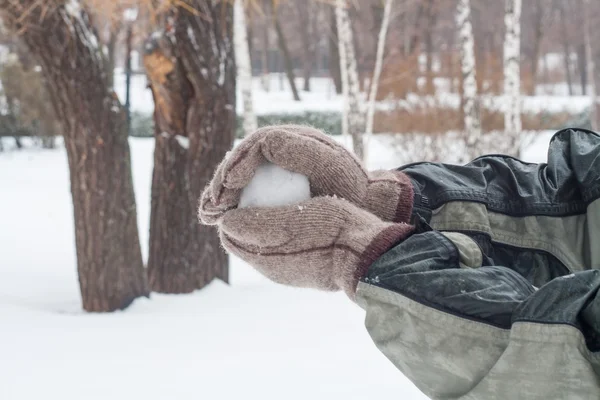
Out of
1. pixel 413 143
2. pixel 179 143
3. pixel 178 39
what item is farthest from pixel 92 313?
pixel 413 143

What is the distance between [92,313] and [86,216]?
0.73 metres

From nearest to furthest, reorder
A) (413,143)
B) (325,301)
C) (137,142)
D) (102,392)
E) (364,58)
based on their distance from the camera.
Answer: (102,392) < (325,301) < (413,143) < (137,142) < (364,58)

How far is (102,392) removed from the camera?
3.44 m

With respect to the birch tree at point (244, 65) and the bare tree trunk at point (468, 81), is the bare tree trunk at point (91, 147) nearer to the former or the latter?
the birch tree at point (244, 65)

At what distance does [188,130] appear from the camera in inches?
210

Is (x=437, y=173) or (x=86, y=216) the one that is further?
(x=86, y=216)

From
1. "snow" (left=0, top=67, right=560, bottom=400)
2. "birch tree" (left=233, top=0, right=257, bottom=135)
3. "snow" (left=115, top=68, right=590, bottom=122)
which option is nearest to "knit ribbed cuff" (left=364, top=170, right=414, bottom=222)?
"snow" (left=0, top=67, right=560, bottom=400)

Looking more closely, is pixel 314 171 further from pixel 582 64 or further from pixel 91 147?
pixel 582 64

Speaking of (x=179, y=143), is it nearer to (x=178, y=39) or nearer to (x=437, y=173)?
(x=178, y=39)

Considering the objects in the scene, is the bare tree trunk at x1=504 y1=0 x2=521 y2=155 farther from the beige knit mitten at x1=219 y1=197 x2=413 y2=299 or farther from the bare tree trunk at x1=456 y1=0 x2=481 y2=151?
the beige knit mitten at x1=219 y1=197 x2=413 y2=299

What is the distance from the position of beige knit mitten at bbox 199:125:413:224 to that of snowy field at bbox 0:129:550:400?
6.65 ft

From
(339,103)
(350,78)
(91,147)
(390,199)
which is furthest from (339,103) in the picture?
(390,199)

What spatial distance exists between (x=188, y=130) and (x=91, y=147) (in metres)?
0.76

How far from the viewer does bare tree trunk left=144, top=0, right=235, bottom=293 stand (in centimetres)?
513
